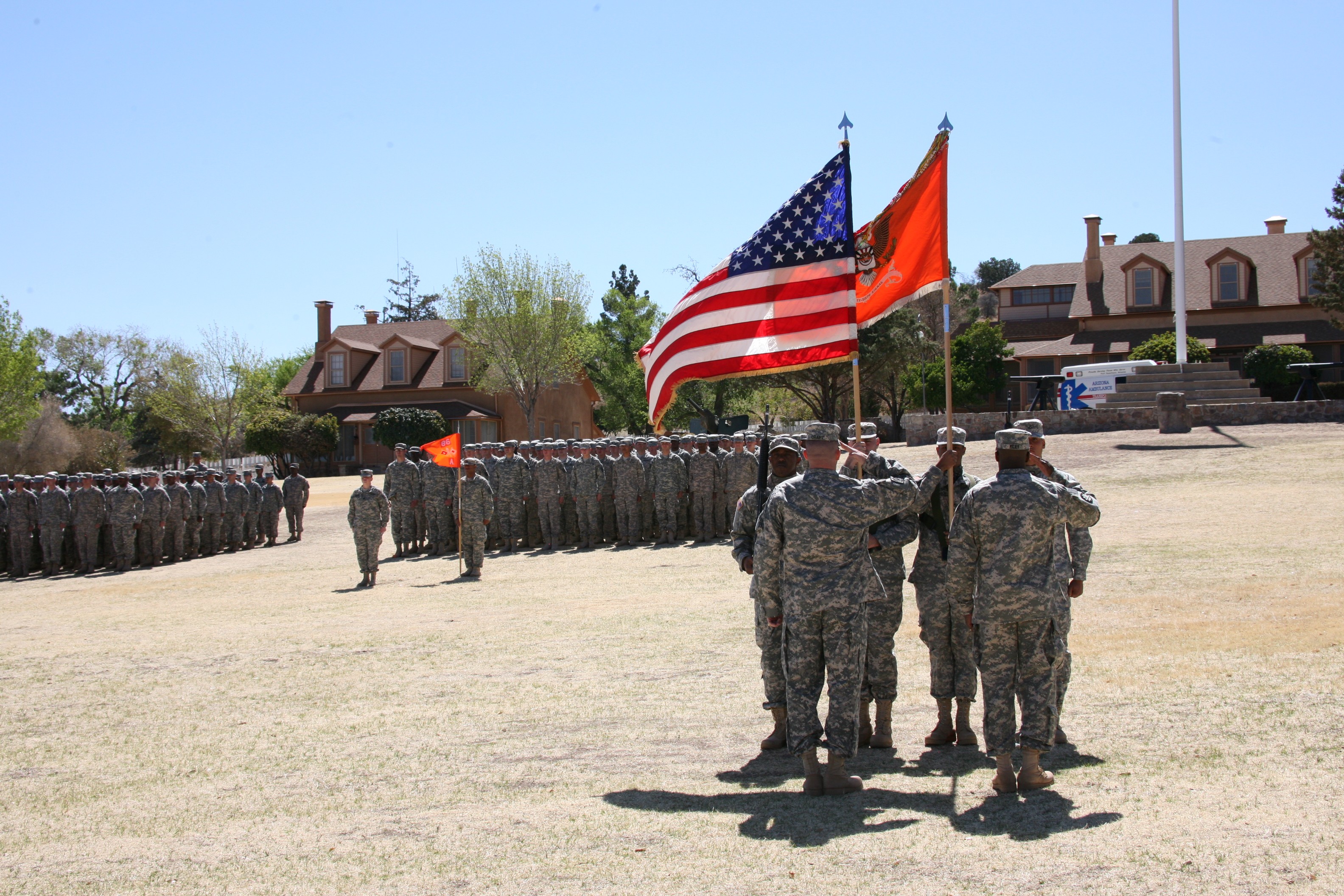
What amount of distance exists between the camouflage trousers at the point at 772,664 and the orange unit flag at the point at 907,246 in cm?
240

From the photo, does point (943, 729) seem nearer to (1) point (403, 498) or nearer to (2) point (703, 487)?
(2) point (703, 487)

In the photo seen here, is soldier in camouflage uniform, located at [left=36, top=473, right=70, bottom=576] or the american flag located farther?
soldier in camouflage uniform, located at [left=36, top=473, right=70, bottom=576]

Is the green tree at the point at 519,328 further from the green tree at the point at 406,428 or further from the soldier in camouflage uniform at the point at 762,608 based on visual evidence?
the soldier in camouflage uniform at the point at 762,608

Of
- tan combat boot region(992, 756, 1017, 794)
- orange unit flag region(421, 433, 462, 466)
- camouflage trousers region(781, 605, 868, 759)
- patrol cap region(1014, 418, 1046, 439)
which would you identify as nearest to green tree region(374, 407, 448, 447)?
orange unit flag region(421, 433, 462, 466)

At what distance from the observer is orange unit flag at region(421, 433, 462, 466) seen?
58.0 ft

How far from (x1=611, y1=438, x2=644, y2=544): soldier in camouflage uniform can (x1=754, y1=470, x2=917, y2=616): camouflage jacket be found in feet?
47.1

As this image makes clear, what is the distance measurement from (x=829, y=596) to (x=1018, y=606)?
99 centimetres

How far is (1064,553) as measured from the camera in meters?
5.83

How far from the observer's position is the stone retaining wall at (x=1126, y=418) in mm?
29672

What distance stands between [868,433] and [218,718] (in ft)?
17.4

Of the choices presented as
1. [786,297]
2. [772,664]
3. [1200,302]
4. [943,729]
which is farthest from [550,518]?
[1200,302]

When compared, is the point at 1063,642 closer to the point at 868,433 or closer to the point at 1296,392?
the point at 868,433

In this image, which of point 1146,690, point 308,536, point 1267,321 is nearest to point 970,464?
point 308,536

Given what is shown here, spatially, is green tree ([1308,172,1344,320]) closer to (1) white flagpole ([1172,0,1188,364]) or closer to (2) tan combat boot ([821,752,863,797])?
(1) white flagpole ([1172,0,1188,364])
